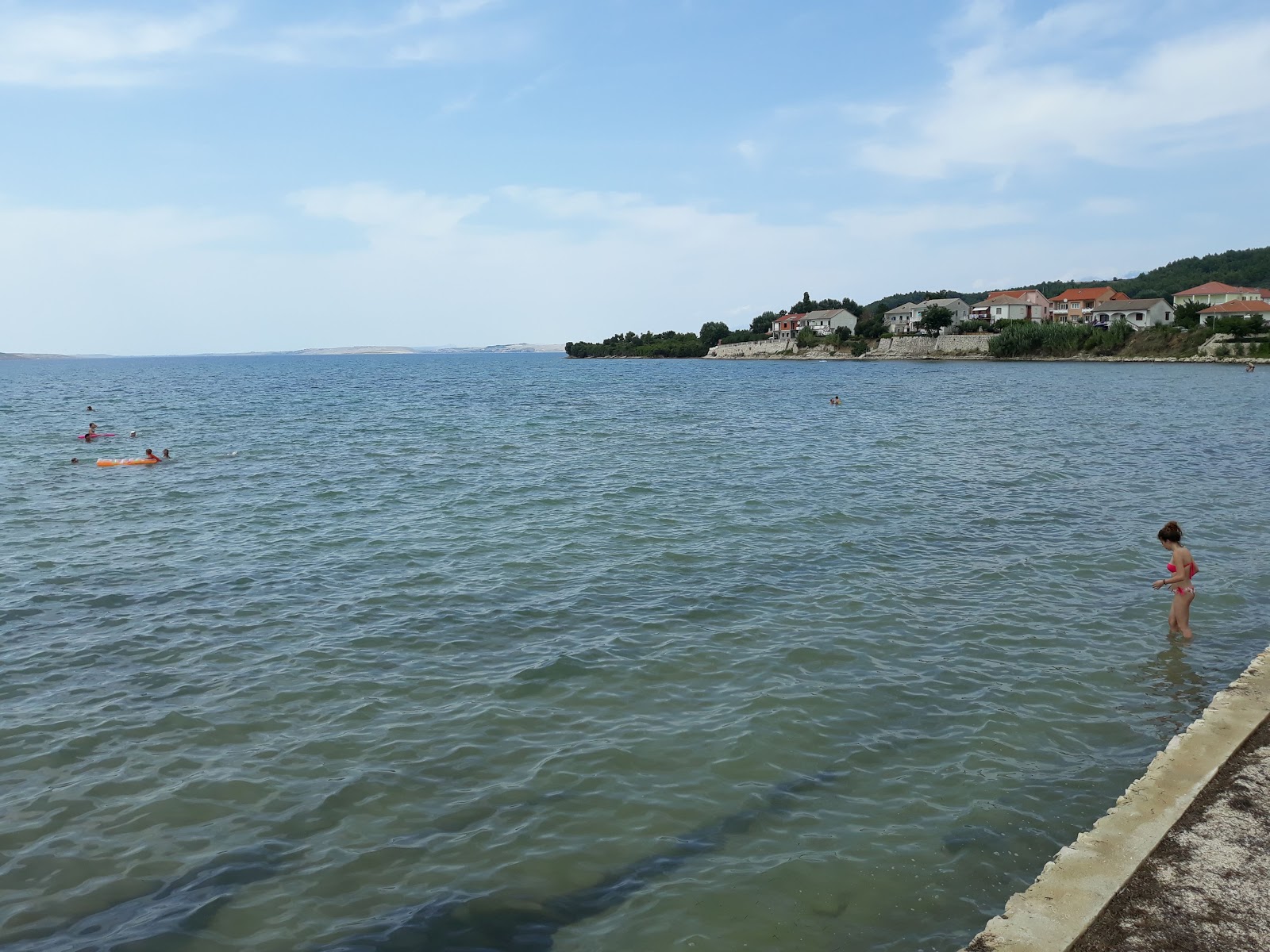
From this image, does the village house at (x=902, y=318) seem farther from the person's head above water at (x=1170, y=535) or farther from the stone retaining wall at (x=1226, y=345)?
the person's head above water at (x=1170, y=535)

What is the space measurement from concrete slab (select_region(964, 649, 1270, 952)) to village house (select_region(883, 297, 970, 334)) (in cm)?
14958

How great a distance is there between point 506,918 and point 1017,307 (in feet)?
529

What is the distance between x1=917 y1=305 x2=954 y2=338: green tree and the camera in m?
144

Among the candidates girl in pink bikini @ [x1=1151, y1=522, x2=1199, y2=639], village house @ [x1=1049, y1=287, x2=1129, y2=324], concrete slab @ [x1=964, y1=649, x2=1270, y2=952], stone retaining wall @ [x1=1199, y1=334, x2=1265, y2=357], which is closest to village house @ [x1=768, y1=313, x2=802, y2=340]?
village house @ [x1=1049, y1=287, x2=1129, y2=324]

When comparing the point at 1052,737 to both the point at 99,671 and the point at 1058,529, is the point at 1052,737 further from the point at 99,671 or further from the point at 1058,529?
the point at 99,671

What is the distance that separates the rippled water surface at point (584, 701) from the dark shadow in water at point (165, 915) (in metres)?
0.04

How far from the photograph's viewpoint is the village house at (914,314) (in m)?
156

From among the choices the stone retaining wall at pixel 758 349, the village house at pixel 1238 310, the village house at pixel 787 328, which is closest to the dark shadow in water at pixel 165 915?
the village house at pixel 1238 310

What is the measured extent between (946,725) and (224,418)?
2252 inches

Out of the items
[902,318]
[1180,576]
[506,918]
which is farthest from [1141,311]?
[506,918]

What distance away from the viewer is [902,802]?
28.4 ft

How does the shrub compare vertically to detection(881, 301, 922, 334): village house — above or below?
below

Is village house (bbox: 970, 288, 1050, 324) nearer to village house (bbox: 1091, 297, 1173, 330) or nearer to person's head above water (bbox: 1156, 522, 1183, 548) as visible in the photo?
village house (bbox: 1091, 297, 1173, 330)

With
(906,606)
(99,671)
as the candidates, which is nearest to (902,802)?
(906,606)
